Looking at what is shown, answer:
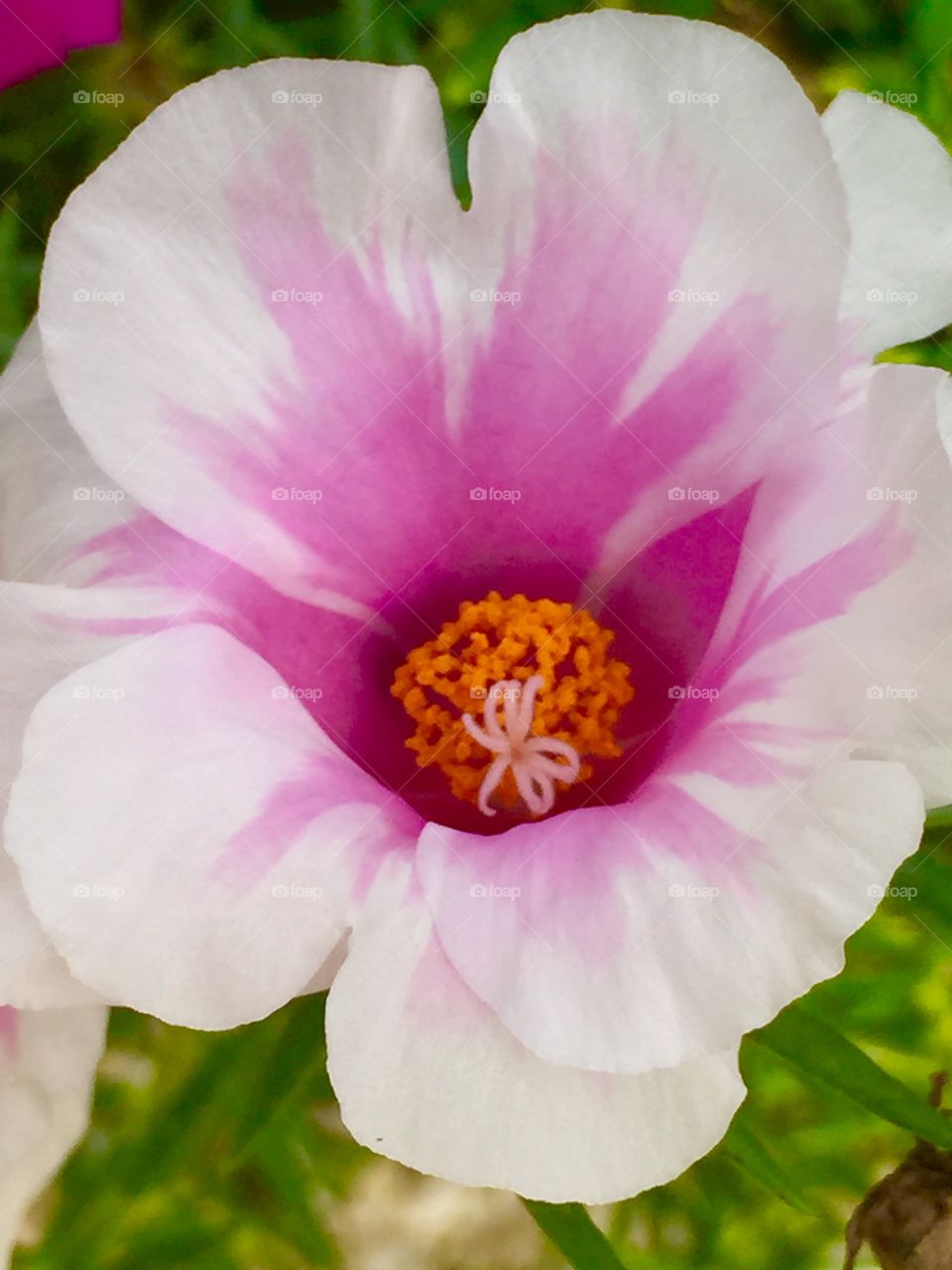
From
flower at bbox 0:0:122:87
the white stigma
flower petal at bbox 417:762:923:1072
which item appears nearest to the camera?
flower petal at bbox 417:762:923:1072

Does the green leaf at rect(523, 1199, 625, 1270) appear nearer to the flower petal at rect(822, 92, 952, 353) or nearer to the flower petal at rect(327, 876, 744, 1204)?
the flower petal at rect(327, 876, 744, 1204)

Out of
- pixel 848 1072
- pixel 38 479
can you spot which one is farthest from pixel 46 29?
pixel 848 1072

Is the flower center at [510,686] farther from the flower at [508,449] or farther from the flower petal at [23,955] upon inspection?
the flower petal at [23,955]

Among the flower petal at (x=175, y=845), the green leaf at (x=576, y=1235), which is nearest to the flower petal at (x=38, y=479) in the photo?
the flower petal at (x=175, y=845)

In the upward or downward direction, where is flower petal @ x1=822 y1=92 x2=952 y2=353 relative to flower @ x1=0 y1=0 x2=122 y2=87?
upward

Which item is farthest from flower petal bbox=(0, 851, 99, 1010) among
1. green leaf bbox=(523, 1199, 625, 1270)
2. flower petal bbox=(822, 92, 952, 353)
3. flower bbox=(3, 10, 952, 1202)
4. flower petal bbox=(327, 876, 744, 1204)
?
flower petal bbox=(822, 92, 952, 353)

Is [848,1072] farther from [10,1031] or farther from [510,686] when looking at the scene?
[10,1031]
